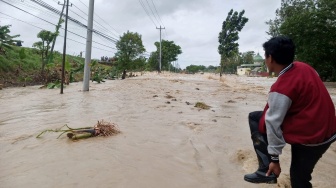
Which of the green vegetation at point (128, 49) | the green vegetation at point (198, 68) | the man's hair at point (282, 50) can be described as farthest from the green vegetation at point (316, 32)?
the green vegetation at point (198, 68)

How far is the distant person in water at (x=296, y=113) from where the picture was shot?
220 centimetres

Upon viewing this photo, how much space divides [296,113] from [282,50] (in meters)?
0.48

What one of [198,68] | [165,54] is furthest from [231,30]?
[198,68]

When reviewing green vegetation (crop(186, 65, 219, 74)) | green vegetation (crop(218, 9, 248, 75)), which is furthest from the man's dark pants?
green vegetation (crop(186, 65, 219, 74))

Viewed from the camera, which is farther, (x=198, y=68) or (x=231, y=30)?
(x=198, y=68)

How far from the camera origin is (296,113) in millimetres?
2258

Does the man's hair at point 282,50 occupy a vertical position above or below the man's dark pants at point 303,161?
above

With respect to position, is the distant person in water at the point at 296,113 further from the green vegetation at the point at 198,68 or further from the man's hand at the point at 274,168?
the green vegetation at the point at 198,68

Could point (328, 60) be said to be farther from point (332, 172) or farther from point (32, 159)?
point (32, 159)

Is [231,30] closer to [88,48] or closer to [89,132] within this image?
[88,48]

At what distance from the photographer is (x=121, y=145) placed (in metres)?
4.90

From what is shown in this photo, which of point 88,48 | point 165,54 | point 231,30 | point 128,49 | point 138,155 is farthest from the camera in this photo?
point 165,54

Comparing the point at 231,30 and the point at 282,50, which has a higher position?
the point at 231,30

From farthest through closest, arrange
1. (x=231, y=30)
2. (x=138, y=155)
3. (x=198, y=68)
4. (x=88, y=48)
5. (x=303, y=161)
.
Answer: (x=198, y=68) < (x=231, y=30) < (x=88, y=48) < (x=138, y=155) < (x=303, y=161)
